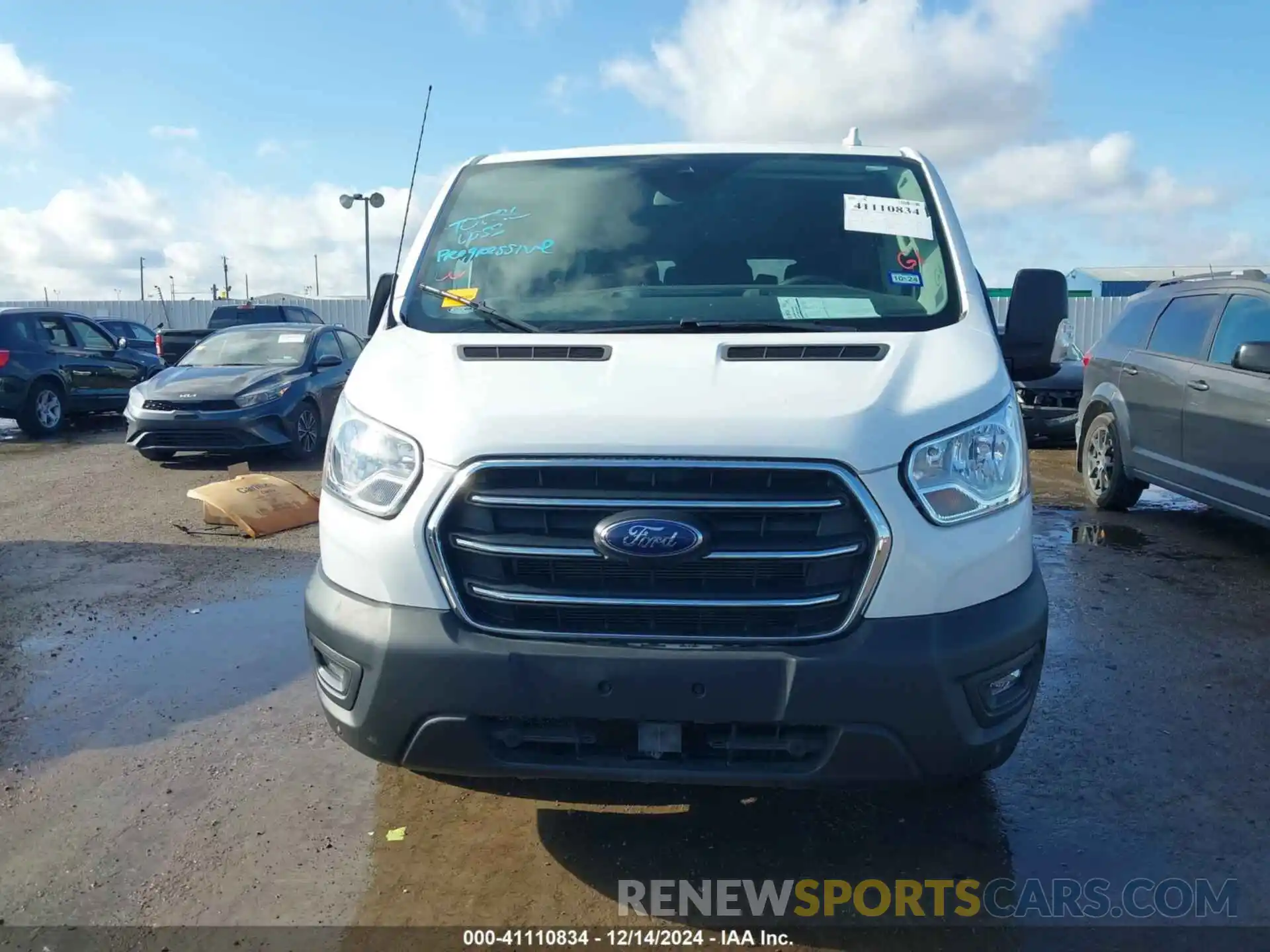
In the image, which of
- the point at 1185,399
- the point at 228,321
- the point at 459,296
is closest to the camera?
the point at 459,296

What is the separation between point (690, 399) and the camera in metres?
2.53

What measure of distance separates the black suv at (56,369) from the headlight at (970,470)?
11963 mm

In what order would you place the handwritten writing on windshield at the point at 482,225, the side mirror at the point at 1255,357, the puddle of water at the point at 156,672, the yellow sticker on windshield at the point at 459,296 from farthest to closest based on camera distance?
the side mirror at the point at 1255,357 → the puddle of water at the point at 156,672 → the handwritten writing on windshield at the point at 482,225 → the yellow sticker on windshield at the point at 459,296

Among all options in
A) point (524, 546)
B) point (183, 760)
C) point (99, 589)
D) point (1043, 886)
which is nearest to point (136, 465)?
point (99, 589)

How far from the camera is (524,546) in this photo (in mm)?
2461

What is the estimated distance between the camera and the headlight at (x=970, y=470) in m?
2.46

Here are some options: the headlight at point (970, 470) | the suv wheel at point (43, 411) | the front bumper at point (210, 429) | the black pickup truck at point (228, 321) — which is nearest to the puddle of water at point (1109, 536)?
the headlight at point (970, 470)

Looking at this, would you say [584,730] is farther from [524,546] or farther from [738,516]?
[738,516]

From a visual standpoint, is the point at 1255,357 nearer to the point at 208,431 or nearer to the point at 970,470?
the point at 970,470

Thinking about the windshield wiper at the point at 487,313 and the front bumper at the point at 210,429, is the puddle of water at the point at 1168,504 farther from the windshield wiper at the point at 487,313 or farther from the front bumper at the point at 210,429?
the front bumper at the point at 210,429

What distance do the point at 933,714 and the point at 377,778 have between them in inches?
78.6

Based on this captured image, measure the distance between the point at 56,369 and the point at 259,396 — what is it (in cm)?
521

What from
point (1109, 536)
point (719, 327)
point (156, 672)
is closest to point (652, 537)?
point (719, 327)

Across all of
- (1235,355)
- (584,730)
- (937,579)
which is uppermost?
(1235,355)
